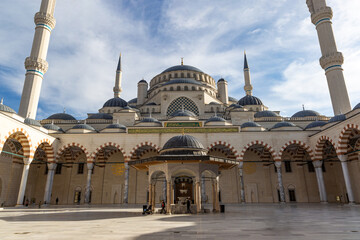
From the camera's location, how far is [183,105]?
2775cm

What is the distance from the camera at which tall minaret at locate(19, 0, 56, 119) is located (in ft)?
67.5

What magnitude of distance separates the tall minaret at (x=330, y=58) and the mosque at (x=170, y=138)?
88 mm

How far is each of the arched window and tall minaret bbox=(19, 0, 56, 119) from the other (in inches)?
530

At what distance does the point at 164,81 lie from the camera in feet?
107

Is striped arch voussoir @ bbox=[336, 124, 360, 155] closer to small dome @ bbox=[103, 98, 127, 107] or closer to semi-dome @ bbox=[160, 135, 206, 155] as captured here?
semi-dome @ bbox=[160, 135, 206, 155]

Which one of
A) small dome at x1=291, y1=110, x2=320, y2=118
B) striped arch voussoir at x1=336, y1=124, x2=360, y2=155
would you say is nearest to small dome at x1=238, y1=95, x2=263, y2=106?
small dome at x1=291, y1=110, x2=320, y2=118

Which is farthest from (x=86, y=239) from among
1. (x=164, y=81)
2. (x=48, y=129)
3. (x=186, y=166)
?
(x=164, y=81)

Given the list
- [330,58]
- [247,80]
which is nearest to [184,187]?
[330,58]

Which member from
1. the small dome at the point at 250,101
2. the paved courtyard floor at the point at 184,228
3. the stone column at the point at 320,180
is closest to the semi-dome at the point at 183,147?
the paved courtyard floor at the point at 184,228

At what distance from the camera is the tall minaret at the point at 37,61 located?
2058cm

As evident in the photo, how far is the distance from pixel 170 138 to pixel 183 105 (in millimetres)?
13245

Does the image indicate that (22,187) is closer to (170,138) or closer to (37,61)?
(170,138)

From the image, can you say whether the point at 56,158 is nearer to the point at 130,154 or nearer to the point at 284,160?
the point at 130,154

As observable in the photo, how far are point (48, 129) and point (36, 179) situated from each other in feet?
18.0
